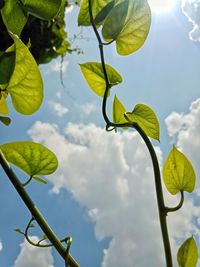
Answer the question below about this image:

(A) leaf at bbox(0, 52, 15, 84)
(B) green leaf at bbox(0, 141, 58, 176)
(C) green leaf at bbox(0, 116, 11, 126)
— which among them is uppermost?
(A) leaf at bbox(0, 52, 15, 84)

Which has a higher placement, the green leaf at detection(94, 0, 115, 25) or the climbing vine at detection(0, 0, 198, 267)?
the green leaf at detection(94, 0, 115, 25)

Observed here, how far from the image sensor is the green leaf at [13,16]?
191mm

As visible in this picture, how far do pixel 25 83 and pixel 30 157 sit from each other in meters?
0.05

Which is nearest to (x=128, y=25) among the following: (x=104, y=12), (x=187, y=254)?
(x=104, y=12)

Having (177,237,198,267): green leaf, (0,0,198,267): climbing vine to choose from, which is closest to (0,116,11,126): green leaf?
(0,0,198,267): climbing vine

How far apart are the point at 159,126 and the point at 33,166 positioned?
0.07 m

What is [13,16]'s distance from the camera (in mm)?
192

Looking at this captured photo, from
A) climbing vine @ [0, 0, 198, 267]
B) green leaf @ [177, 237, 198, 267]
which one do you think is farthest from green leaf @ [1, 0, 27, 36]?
green leaf @ [177, 237, 198, 267]

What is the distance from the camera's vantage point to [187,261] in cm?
20

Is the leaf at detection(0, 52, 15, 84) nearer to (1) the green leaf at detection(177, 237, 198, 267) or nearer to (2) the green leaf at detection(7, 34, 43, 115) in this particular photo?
(2) the green leaf at detection(7, 34, 43, 115)

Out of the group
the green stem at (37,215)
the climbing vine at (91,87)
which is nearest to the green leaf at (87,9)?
the climbing vine at (91,87)

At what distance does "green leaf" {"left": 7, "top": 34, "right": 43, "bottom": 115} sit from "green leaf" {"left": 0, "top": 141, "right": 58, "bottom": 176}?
0.06 ft

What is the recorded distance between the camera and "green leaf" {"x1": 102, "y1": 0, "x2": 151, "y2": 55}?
19cm

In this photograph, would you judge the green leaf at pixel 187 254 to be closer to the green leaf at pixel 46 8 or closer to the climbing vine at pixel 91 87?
the climbing vine at pixel 91 87
